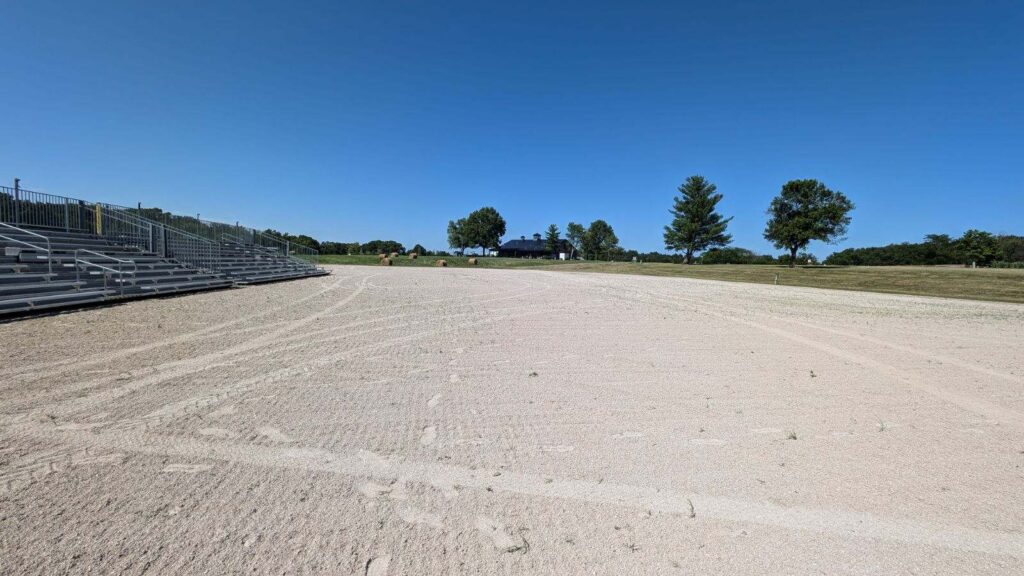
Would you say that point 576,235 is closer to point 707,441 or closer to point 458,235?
point 458,235

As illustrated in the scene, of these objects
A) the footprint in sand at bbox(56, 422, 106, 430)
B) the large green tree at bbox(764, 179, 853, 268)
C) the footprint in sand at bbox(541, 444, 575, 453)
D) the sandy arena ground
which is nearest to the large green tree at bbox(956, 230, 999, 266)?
the large green tree at bbox(764, 179, 853, 268)

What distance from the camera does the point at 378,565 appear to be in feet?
6.32

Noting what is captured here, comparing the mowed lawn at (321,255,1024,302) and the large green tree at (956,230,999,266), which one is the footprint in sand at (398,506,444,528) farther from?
the large green tree at (956,230,999,266)

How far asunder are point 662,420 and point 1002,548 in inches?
78.6

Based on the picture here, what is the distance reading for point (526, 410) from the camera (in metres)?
3.96

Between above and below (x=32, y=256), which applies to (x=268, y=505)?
below

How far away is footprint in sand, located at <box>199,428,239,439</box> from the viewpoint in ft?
10.6

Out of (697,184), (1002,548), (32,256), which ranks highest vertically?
(697,184)

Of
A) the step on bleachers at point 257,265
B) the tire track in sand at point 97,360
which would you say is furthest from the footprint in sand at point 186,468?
the step on bleachers at point 257,265

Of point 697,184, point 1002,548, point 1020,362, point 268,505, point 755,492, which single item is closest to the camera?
point 1002,548

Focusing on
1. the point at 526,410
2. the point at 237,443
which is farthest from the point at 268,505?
the point at 526,410

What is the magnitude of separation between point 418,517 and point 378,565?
375mm

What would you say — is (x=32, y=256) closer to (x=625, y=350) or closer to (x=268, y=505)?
(x=268, y=505)

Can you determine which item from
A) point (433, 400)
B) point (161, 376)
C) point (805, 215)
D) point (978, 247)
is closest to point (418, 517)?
point (433, 400)
